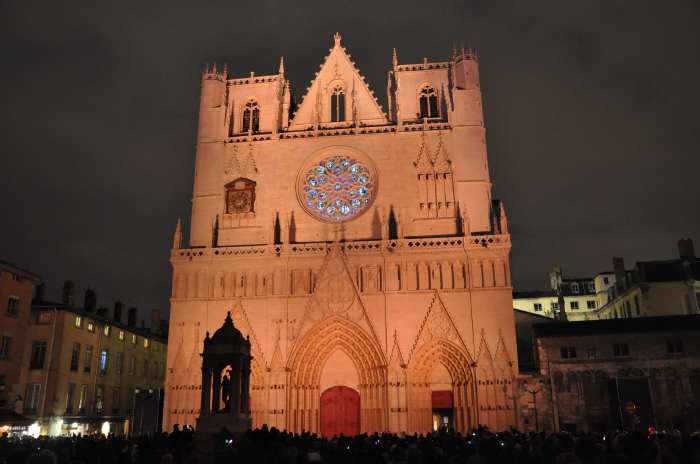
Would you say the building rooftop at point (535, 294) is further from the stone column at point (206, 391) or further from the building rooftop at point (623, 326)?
the stone column at point (206, 391)

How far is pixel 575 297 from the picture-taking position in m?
59.0

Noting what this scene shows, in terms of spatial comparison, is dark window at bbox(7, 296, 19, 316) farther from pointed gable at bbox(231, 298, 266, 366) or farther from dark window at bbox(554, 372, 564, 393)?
dark window at bbox(554, 372, 564, 393)

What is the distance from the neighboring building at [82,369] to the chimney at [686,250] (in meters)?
36.4

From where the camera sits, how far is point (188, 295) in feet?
100

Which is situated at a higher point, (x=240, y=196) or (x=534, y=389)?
(x=240, y=196)

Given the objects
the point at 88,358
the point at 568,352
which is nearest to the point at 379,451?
the point at 568,352

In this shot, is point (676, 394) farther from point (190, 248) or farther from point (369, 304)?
point (190, 248)

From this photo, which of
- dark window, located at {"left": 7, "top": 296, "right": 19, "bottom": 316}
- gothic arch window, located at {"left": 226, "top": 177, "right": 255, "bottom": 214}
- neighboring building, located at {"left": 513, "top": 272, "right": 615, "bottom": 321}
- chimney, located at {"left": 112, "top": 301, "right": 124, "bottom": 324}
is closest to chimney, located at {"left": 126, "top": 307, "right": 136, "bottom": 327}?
chimney, located at {"left": 112, "top": 301, "right": 124, "bottom": 324}

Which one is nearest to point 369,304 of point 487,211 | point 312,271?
point 312,271

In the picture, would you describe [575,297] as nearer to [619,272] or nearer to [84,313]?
[619,272]

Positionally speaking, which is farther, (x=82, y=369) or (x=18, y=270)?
(x=82, y=369)

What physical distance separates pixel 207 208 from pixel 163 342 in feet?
59.4

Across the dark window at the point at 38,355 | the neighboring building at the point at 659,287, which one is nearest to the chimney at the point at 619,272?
the neighboring building at the point at 659,287

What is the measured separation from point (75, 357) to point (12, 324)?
5.82m
